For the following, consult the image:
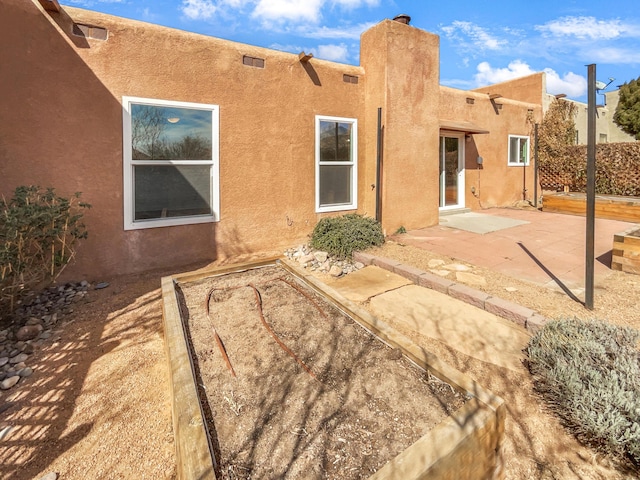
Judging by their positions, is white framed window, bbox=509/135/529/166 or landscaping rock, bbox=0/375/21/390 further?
white framed window, bbox=509/135/529/166

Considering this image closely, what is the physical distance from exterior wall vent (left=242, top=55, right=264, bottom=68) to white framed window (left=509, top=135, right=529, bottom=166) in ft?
29.7

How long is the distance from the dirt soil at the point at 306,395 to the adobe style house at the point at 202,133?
8.79 feet

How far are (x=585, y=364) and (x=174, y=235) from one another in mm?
5586

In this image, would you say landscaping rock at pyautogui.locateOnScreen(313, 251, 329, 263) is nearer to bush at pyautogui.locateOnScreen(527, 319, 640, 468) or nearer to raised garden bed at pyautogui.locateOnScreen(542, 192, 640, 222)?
bush at pyautogui.locateOnScreen(527, 319, 640, 468)

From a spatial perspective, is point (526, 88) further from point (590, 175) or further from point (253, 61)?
point (253, 61)

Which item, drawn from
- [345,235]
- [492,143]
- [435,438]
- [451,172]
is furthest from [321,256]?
[492,143]

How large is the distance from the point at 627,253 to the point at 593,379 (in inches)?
140

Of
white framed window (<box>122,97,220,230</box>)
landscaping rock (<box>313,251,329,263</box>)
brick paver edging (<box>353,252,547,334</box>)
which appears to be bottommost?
brick paver edging (<box>353,252,547,334</box>)

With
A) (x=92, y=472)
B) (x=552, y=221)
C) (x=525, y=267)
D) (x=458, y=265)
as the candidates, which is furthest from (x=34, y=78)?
(x=552, y=221)

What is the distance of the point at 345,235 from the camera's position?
597 cm

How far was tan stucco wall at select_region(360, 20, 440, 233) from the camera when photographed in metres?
6.75

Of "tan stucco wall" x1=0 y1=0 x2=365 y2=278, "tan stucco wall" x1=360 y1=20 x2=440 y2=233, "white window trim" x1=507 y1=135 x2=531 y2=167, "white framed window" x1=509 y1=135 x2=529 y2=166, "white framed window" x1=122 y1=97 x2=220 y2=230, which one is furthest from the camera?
"white framed window" x1=509 y1=135 x2=529 y2=166

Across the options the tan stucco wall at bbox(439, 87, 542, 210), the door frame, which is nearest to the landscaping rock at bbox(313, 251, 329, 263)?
the door frame

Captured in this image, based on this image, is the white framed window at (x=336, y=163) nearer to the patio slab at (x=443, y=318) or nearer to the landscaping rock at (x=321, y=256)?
the landscaping rock at (x=321, y=256)
